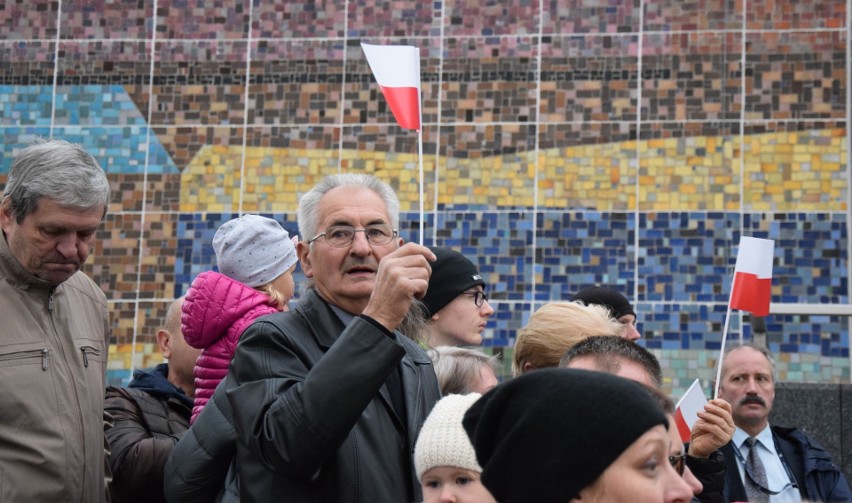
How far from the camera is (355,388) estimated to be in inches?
136

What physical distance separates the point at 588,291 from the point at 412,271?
10.4 ft

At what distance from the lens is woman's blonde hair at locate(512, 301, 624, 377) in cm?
472

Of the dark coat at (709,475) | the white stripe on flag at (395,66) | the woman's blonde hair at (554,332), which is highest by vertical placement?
the white stripe on flag at (395,66)

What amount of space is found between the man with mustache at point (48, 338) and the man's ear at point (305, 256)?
629 mm

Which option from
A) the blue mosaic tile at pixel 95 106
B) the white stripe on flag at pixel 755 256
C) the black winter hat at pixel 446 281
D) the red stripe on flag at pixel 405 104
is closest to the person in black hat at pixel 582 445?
the red stripe on flag at pixel 405 104

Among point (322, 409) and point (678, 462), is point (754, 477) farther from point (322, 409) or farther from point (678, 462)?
point (322, 409)

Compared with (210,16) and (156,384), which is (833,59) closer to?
(210,16)

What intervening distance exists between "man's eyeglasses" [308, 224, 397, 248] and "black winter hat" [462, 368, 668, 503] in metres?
1.32

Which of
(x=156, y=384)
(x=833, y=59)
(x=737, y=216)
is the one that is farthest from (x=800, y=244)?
(x=156, y=384)

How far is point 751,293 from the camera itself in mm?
6395

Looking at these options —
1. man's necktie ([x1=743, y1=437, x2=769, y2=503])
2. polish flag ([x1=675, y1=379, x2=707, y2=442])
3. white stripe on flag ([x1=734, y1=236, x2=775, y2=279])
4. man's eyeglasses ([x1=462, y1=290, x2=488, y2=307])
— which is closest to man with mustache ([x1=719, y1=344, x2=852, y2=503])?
man's necktie ([x1=743, y1=437, x2=769, y2=503])

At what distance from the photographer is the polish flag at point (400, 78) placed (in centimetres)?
462

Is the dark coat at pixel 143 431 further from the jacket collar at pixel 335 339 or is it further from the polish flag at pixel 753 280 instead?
the polish flag at pixel 753 280

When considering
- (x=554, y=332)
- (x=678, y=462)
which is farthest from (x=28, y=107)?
(x=678, y=462)
